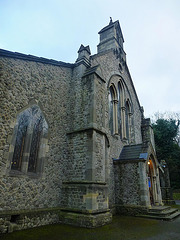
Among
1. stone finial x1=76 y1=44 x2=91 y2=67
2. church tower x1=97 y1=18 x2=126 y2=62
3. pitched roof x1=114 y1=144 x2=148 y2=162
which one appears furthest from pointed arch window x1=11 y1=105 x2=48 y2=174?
church tower x1=97 y1=18 x2=126 y2=62

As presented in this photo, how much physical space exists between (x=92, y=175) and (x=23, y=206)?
313 cm

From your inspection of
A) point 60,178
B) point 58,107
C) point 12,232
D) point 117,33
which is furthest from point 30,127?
point 117,33

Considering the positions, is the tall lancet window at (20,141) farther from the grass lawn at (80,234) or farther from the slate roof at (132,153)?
the slate roof at (132,153)

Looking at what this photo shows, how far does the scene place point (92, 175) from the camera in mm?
8125

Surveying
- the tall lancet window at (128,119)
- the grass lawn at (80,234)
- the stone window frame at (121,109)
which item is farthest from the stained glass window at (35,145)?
the tall lancet window at (128,119)

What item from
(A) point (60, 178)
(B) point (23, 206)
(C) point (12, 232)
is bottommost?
(C) point (12, 232)

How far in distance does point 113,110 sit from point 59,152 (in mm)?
6611

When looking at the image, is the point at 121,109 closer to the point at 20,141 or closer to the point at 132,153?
the point at 132,153

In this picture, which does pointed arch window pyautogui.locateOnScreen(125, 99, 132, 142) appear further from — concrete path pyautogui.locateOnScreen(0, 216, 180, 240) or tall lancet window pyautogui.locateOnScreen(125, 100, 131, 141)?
concrete path pyautogui.locateOnScreen(0, 216, 180, 240)

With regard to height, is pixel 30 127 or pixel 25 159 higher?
pixel 30 127

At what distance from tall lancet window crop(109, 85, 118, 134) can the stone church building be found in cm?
102

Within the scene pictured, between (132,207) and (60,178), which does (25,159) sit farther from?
(132,207)

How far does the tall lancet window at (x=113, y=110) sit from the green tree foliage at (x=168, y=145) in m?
15.8

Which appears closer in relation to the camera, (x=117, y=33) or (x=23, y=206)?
(x=23, y=206)
